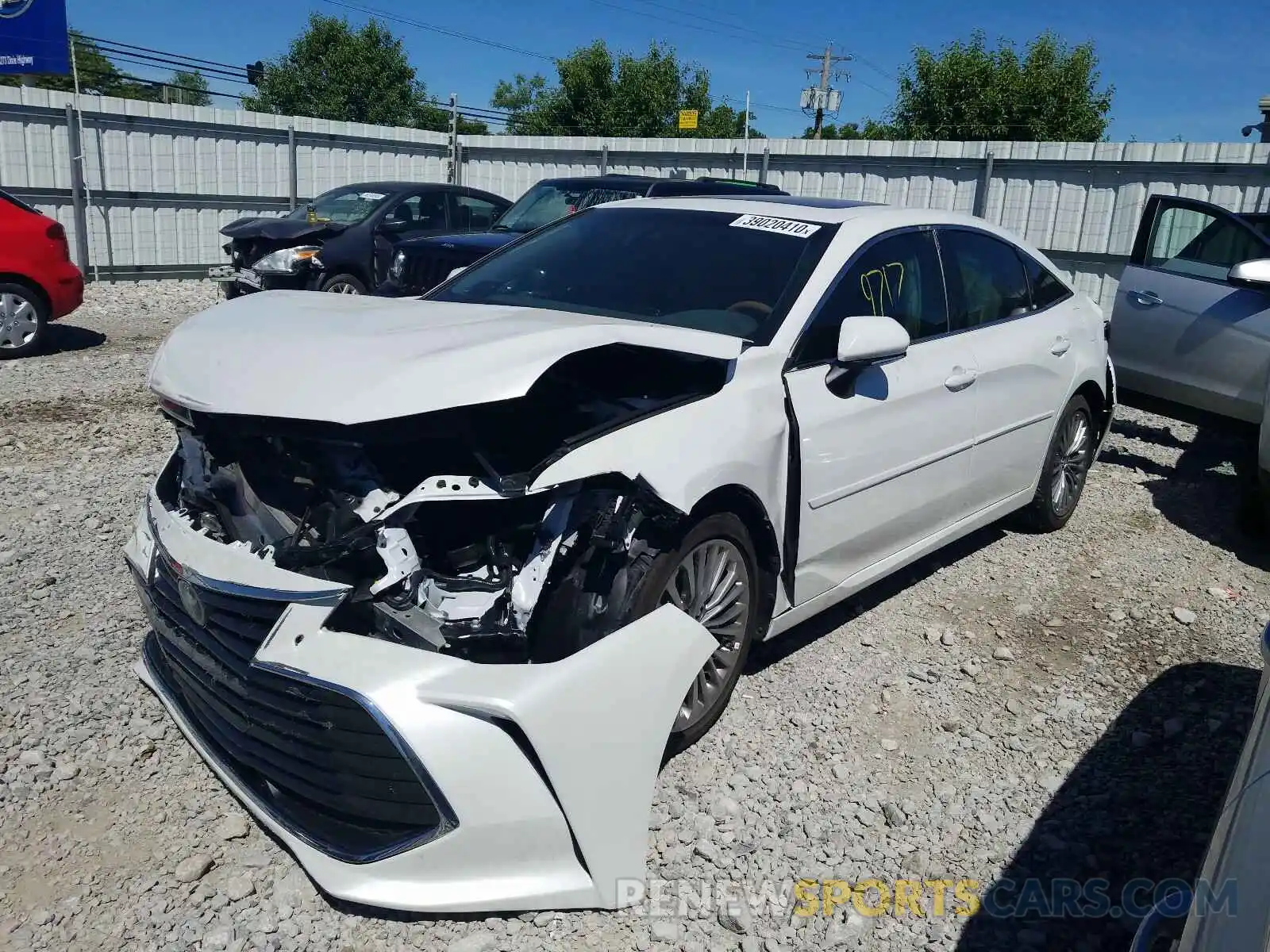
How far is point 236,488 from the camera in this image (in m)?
2.94

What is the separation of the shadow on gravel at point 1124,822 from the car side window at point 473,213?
9761mm

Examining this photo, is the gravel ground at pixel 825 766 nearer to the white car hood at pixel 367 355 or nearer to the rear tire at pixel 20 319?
the white car hood at pixel 367 355

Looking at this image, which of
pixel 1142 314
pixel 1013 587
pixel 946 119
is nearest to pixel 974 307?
pixel 1013 587

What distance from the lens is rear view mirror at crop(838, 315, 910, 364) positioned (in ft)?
11.0

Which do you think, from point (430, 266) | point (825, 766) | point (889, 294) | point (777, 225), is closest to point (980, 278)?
point (889, 294)

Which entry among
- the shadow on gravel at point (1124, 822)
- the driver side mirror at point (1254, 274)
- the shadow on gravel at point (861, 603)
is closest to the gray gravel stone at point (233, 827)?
the shadow on gravel at point (861, 603)

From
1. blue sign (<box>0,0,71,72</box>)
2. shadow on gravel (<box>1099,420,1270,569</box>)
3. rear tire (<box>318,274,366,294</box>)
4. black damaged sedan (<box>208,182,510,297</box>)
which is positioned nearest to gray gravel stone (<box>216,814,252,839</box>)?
shadow on gravel (<box>1099,420,1270,569</box>)

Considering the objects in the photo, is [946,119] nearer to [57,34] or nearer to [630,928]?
[57,34]

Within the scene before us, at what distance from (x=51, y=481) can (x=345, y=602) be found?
393 centimetres

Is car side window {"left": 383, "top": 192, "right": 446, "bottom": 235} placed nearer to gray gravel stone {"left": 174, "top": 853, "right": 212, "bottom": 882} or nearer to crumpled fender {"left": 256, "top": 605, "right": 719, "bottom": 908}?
gray gravel stone {"left": 174, "top": 853, "right": 212, "bottom": 882}

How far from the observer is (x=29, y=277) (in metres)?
8.45

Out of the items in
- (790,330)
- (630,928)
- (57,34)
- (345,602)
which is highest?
(57,34)

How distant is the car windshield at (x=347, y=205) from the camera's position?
11.1 m

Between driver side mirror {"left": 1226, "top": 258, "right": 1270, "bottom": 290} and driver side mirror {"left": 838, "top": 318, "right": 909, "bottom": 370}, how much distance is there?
2707 mm
